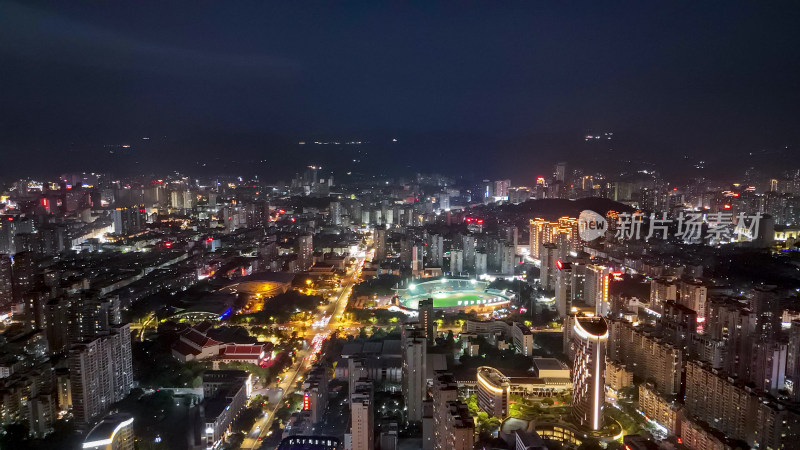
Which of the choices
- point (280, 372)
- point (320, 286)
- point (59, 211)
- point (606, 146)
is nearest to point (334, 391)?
point (280, 372)

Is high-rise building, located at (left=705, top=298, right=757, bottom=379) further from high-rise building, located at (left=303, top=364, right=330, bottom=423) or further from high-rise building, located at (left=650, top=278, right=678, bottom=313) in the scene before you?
high-rise building, located at (left=303, top=364, right=330, bottom=423)

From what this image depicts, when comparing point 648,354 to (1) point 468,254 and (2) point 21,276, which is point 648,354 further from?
(2) point 21,276

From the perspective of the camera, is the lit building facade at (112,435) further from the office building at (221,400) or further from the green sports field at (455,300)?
the green sports field at (455,300)

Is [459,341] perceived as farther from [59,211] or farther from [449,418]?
[59,211]

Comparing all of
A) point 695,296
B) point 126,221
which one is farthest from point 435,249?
point 126,221

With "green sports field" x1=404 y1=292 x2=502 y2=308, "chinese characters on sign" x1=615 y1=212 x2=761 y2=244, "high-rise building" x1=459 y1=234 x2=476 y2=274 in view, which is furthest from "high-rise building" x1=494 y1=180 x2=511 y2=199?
"green sports field" x1=404 y1=292 x2=502 y2=308

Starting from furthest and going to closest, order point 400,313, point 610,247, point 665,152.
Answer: point 665,152, point 610,247, point 400,313

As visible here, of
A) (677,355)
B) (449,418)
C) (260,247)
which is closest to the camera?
(449,418)

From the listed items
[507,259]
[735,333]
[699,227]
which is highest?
[699,227]
